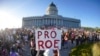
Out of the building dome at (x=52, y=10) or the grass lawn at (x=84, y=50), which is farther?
the building dome at (x=52, y=10)

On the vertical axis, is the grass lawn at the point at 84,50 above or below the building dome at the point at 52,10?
above

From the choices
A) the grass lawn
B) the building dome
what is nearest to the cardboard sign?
the grass lawn

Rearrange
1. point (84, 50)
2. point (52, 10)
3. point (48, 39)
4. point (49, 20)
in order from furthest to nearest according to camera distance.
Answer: point (52, 10) → point (49, 20) → point (48, 39) → point (84, 50)

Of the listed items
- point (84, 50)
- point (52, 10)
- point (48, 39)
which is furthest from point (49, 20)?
point (84, 50)

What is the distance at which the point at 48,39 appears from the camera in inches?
265

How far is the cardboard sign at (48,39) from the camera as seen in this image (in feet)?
21.5

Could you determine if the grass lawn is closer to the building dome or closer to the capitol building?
the capitol building

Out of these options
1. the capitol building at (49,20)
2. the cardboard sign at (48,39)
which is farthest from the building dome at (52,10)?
the cardboard sign at (48,39)

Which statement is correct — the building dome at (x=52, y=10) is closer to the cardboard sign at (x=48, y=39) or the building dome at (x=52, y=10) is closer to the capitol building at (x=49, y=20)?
the capitol building at (x=49, y=20)

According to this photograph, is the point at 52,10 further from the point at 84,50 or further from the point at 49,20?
the point at 84,50

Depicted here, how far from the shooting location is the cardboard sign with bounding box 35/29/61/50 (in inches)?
259

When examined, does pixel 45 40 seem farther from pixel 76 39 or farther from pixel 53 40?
pixel 76 39

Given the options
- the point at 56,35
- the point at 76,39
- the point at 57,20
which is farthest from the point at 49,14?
the point at 56,35

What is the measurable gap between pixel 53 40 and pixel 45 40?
0.17 m
